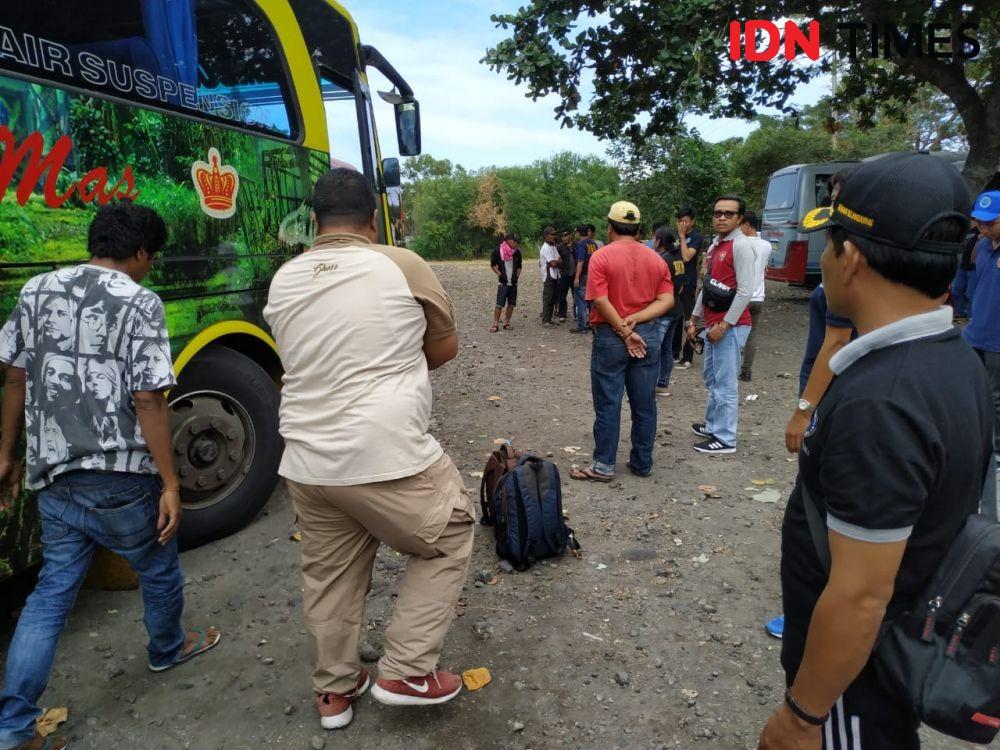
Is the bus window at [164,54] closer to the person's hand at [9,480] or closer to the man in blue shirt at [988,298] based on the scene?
the person's hand at [9,480]

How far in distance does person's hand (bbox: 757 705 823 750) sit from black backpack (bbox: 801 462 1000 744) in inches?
7.1

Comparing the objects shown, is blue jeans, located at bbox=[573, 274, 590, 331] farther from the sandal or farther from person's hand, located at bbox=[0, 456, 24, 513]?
person's hand, located at bbox=[0, 456, 24, 513]

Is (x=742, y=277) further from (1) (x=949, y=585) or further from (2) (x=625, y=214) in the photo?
(1) (x=949, y=585)

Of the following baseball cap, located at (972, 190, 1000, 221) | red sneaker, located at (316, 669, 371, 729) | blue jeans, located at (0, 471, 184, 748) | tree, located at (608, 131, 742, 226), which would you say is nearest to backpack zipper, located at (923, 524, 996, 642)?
red sneaker, located at (316, 669, 371, 729)

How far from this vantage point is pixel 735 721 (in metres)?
2.49

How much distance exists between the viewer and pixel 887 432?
111cm

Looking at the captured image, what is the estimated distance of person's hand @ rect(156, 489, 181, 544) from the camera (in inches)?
95.7

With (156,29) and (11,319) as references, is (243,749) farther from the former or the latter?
(156,29)

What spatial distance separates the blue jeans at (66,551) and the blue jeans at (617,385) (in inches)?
116

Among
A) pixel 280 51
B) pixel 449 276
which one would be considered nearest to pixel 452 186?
pixel 449 276

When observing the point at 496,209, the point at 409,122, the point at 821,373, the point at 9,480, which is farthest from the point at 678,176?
the point at 496,209

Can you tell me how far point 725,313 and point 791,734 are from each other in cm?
426

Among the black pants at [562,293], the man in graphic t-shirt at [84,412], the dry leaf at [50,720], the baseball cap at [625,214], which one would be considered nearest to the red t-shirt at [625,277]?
the baseball cap at [625,214]

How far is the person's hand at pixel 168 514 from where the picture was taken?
2430 millimetres
